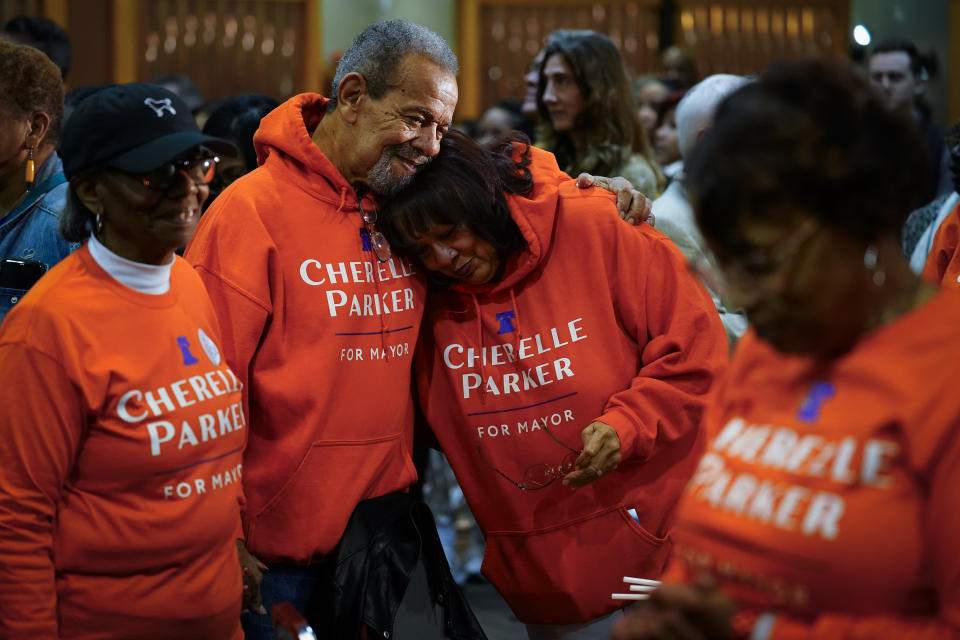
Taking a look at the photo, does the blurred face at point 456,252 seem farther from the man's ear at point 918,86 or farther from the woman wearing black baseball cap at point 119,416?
the man's ear at point 918,86

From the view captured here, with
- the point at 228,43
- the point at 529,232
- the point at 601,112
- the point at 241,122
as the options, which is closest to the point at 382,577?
the point at 529,232

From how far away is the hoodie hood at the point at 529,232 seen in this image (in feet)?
7.93

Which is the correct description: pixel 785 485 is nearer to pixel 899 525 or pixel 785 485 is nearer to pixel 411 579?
pixel 899 525

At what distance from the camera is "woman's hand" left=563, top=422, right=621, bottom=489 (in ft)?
7.41

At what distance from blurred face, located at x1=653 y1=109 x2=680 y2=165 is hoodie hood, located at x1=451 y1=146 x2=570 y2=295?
7.95 ft

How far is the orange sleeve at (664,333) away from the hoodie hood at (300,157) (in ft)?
2.09

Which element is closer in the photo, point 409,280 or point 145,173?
point 145,173

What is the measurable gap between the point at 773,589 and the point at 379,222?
138 centimetres

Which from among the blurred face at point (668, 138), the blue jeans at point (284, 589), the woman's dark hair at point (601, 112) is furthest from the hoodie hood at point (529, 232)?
the blurred face at point (668, 138)

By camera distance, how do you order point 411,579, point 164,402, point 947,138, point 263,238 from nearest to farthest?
point 164,402
point 263,238
point 411,579
point 947,138

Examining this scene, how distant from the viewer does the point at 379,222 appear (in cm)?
240

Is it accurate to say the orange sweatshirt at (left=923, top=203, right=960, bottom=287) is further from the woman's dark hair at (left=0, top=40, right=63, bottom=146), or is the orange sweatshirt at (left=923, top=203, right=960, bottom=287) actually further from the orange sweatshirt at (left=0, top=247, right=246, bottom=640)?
the woman's dark hair at (left=0, top=40, right=63, bottom=146)

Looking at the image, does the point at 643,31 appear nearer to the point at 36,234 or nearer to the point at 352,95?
the point at 352,95

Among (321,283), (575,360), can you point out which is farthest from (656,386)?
(321,283)
